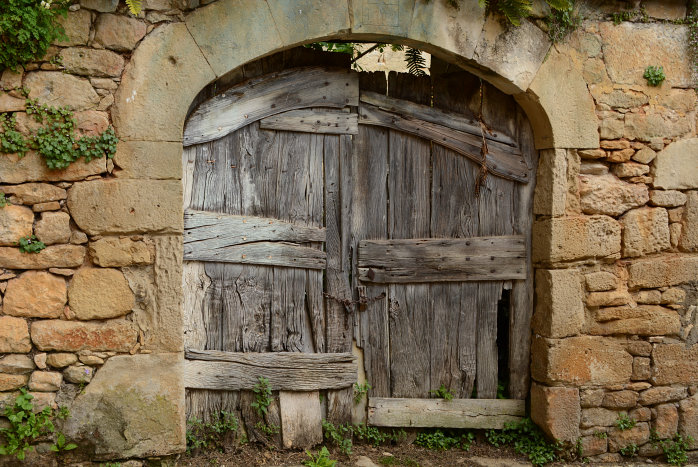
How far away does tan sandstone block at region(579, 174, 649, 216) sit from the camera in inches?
149

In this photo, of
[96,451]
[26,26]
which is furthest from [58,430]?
[26,26]

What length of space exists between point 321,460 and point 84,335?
1.54 metres

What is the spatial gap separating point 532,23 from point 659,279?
5.93 ft

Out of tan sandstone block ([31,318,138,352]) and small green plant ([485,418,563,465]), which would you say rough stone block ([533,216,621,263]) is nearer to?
small green plant ([485,418,563,465])

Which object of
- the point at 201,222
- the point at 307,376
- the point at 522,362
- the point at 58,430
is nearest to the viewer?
the point at 58,430

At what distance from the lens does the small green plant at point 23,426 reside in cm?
307

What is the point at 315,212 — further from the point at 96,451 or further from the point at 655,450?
the point at 655,450

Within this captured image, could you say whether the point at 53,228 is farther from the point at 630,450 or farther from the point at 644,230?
the point at 630,450

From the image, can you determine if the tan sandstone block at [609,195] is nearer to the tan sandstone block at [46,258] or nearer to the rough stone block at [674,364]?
the rough stone block at [674,364]

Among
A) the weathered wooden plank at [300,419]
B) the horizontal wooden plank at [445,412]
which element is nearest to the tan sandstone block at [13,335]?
the weathered wooden plank at [300,419]

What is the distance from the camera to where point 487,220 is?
3.98 metres

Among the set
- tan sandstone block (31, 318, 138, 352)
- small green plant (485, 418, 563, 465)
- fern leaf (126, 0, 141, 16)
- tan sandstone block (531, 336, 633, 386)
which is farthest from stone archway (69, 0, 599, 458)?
small green plant (485, 418, 563, 465)

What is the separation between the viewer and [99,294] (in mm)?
3199

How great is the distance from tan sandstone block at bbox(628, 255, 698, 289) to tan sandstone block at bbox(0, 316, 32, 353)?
3540 mm
